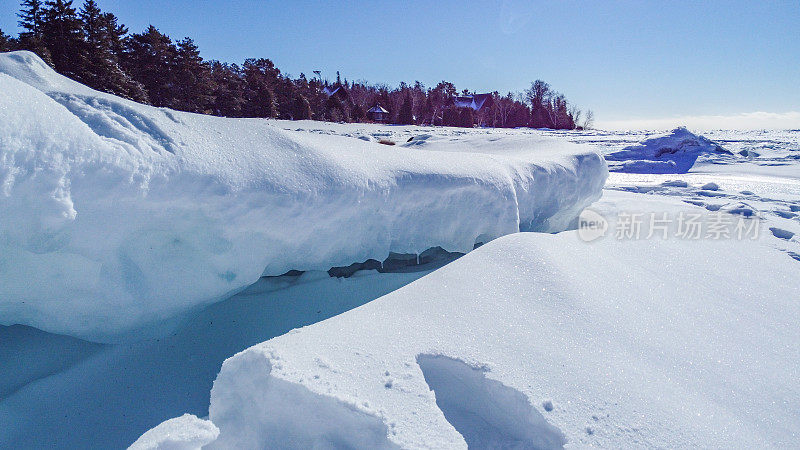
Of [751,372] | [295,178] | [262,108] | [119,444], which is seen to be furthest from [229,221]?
[262,108]

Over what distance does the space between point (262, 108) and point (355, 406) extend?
18.0 meters

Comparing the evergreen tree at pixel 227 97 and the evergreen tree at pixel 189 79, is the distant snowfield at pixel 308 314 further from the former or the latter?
the evergreen tree at pixel 227 97

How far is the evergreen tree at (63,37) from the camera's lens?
29.7 ft

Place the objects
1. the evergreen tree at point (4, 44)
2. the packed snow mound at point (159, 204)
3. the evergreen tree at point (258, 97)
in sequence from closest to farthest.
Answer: the packed snow mound at point (159, 204) < the evergreen tree at point (4, 44) < the evergreen tree at point (258, 97)

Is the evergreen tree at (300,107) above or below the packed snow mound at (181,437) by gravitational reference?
above

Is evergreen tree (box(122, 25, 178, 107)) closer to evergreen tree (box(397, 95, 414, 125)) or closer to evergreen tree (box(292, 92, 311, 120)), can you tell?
evergreen tree (box(292, 92, 311, 120))

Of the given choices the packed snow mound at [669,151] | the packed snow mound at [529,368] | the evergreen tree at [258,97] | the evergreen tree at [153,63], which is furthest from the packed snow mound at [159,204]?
the evergreen tree at [258,97]

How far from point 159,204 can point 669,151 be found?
11.1m

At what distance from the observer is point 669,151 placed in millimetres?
9398

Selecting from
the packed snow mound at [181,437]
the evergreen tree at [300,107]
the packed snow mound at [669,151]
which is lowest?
the packed snow mound at [181,437]

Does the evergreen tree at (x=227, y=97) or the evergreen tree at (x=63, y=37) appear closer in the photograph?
the evergreen tree at (x=63, y=37)

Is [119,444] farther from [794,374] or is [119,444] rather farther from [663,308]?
[794,374]

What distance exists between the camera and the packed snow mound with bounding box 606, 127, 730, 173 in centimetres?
878

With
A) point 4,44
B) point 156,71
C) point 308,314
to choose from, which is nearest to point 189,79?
point 156,71
